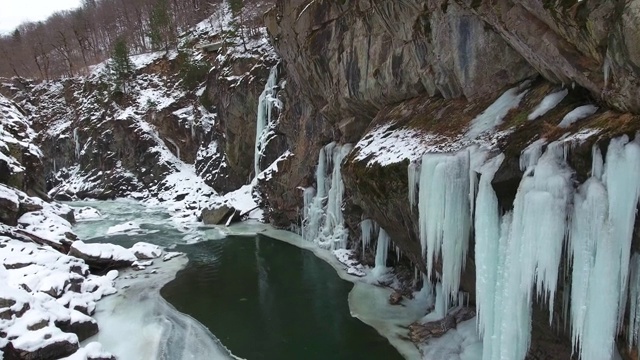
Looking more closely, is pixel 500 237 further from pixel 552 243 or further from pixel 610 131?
pixel 610 131

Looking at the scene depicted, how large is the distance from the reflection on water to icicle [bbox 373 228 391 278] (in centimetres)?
108

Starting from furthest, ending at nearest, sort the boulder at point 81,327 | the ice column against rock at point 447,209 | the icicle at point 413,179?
the boulder at point 81,327 < the icicle at point 413,179 < the ice column against rock at point 447,209

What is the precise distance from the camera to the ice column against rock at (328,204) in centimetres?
→ 1703

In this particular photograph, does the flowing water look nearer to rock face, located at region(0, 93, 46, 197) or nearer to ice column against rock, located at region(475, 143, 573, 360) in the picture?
ice column against rock, located at region(475, 143, 573, 360)

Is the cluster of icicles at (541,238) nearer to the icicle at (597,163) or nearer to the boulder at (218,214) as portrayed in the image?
the icicle at (597,163)

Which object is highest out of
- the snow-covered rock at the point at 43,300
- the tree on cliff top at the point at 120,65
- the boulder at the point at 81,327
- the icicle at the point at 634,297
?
the tree on cliff top at the point at 120,65

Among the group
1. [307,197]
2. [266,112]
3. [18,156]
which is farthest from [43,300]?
[266,112]

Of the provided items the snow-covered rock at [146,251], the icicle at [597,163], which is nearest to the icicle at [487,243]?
the icicle at [597,163]

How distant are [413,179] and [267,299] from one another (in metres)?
6.36

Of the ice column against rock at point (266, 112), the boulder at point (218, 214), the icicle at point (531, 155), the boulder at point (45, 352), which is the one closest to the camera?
the icicle at point (531, 155)

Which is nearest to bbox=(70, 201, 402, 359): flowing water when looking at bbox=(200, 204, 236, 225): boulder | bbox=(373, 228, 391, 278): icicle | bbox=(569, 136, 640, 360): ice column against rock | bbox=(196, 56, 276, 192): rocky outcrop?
bbox=(373, 228, 391, 278): icicle

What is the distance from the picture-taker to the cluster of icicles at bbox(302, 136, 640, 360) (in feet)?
18.1

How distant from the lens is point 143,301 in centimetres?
1310

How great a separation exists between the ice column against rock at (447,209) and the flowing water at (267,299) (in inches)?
97.4
